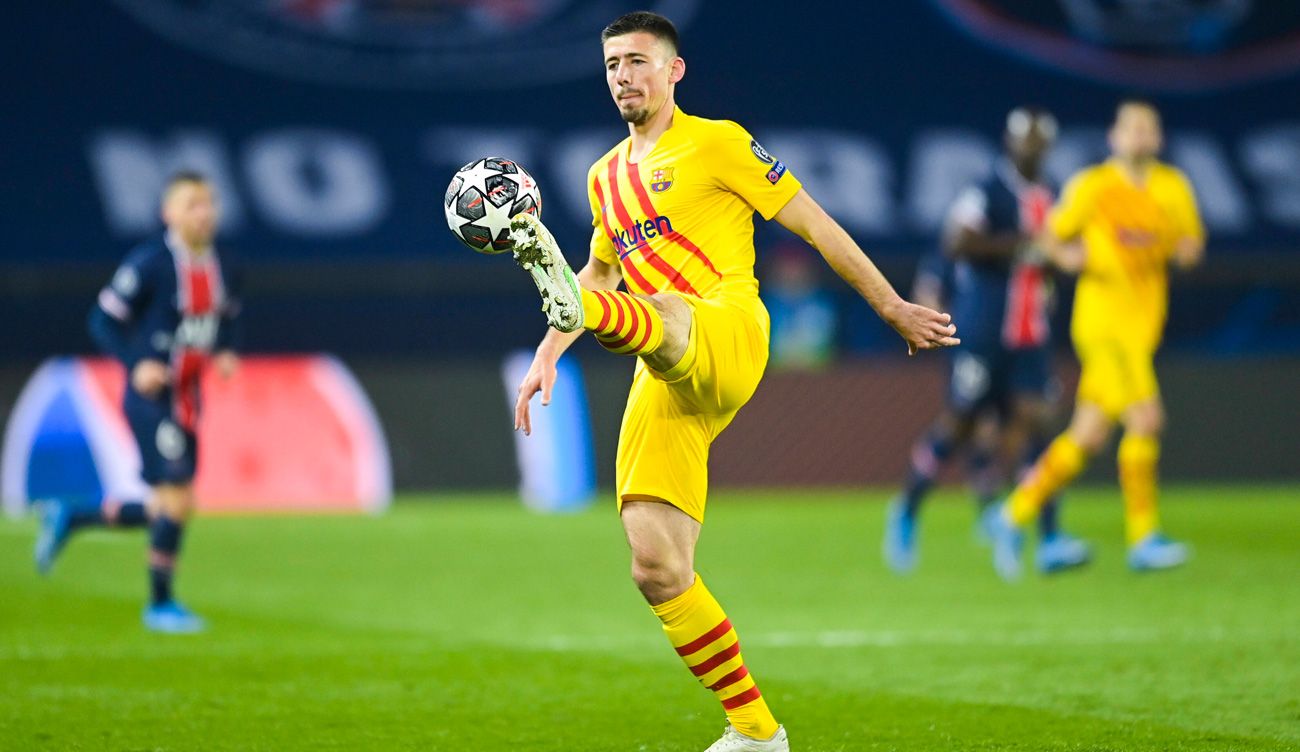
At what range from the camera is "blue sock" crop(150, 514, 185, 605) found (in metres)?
7.73

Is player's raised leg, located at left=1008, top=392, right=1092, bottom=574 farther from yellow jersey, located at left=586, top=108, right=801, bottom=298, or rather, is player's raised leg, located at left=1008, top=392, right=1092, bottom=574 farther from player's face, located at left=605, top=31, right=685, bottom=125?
player's face, located at left=605, top=31, right=685, bottom=125

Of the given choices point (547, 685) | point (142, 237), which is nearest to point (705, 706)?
point (547, 685)

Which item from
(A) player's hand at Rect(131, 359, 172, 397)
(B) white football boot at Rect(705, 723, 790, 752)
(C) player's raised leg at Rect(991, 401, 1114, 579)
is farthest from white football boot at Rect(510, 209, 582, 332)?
(C) player's raised leg at Rect(991, 401, 1114, 579)

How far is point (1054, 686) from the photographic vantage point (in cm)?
592

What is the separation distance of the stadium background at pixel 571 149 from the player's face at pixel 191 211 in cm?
591

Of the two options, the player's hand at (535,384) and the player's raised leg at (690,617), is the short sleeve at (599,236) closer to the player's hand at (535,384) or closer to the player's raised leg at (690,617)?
the player's hand at (535,384)

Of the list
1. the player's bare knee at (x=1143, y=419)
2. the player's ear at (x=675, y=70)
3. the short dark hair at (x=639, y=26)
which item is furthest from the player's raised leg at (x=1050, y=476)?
the short dark hair at (x=639, y=26)

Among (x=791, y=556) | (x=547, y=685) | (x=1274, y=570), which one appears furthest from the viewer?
(x=791, y=556)

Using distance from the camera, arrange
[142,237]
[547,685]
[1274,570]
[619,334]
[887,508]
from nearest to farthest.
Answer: [619,334] → [547,685] → [1274,570] → [887,508] → [142,237]

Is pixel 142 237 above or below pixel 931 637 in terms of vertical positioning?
above

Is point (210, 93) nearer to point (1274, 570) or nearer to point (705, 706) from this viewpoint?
point (1274, 570)

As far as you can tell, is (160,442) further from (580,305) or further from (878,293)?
(878,293)

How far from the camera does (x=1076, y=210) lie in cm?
904

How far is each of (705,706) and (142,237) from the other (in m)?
10.5
